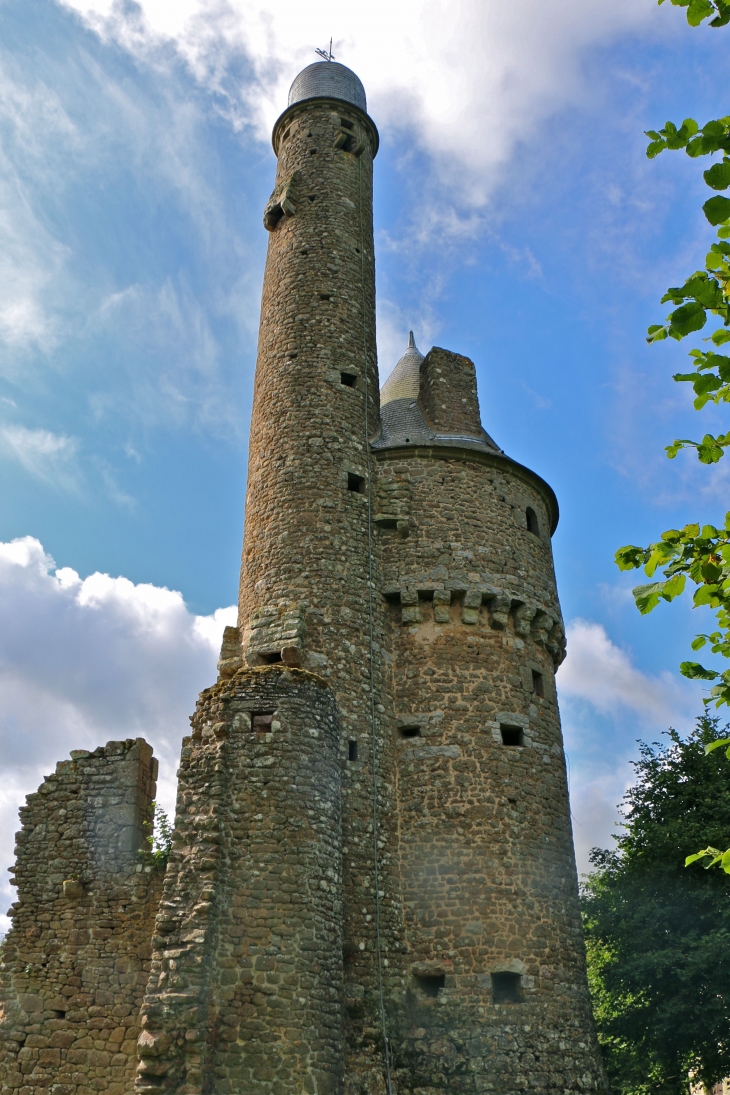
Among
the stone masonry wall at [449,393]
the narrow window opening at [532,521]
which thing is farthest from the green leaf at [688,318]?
the stone masonry wall at [449,393]

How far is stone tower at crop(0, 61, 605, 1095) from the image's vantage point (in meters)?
11.1

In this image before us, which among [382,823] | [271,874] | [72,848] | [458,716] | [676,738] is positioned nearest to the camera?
[271,874]

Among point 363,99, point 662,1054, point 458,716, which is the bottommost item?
point 662,1054

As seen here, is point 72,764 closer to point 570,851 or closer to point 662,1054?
point 570,851

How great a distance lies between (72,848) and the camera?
523 inches

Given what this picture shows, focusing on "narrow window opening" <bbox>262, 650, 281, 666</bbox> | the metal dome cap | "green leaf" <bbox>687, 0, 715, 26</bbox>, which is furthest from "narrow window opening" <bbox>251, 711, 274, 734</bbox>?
the metal dome cap

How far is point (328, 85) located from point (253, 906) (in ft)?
62.8

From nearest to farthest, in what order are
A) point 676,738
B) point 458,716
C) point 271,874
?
point 271,874 < point 458,716 < point 676,738

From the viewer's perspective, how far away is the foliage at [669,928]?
16594mm

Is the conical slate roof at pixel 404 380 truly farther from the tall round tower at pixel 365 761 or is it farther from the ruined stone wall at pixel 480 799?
the ruined stone wall at pixel 480 799

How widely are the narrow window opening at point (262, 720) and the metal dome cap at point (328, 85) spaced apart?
51.9 feet

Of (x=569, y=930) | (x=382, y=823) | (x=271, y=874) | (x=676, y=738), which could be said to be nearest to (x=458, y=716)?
(x=382, y=823)

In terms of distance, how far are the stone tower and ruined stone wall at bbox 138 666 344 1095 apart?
0.03 m

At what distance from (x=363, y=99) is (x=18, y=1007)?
21.0m
